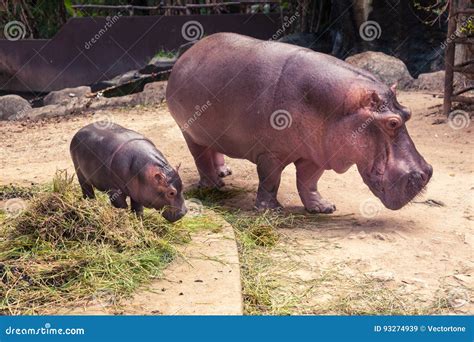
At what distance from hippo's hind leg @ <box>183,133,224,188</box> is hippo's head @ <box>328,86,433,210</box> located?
173 cm

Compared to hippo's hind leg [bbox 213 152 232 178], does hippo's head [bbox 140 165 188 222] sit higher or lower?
higher

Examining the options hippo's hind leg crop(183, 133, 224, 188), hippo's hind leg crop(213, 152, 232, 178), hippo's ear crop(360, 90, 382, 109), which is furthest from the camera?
hippo's hind leg crop(213, 152, 232, 178)

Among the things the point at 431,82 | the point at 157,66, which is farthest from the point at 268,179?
the point at 157,66

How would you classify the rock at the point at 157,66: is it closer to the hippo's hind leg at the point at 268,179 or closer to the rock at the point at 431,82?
the rock at the point at 431,82

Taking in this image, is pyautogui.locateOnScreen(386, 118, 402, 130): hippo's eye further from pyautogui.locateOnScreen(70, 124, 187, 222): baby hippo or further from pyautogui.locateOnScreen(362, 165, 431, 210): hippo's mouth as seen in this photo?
pyautogui.locateOnScreen(70, 124, 187, 222): baby hippo

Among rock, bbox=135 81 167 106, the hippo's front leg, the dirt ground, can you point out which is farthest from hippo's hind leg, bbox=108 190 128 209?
rock, bbox=135 81 167 106

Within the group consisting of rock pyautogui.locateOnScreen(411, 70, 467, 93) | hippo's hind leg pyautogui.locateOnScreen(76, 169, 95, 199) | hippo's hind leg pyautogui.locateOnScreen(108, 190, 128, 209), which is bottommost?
rock pyautogui.locateOnScreen(411, 70, 467, 93)

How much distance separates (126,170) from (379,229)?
1904 mm

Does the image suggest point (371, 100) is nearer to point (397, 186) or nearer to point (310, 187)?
point (397, 186)

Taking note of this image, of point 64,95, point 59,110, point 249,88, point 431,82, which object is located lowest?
point 64,95

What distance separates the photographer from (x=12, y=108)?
1231 centimetres

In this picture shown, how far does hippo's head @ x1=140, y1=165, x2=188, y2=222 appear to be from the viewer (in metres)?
4.41

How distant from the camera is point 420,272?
4219 mm

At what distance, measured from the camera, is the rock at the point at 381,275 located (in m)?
4.09
